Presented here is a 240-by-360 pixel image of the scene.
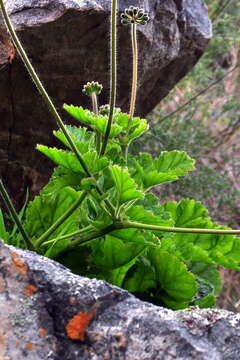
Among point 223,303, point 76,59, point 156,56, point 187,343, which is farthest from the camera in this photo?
point 223,303

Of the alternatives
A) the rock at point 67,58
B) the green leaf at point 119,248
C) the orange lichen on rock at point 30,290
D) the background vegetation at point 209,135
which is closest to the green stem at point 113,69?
the green leaf at point 119,248

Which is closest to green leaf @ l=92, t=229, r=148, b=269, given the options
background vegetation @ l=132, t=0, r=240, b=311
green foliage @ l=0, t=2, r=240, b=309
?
green foliage @ l=0, t=2, r=240, b=309

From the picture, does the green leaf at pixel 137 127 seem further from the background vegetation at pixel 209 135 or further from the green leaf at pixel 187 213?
the background vegetation at pixel 209 135

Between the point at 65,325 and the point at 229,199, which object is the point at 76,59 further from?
the point at 229,199

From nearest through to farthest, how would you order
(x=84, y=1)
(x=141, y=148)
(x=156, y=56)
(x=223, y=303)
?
(x=84, y=1) < (x=156, y=56) < (x=141, y=148) < (x=223, y=303)

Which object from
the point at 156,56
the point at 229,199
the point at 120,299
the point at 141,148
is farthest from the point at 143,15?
the point at 229,199

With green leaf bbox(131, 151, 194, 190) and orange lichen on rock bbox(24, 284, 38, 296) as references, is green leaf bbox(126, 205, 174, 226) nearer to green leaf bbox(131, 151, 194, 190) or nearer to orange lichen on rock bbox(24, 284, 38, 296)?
green leaf bbox(131, 151, 194, 190)
